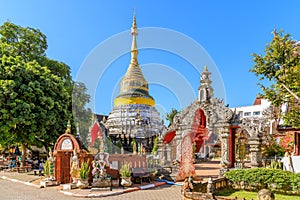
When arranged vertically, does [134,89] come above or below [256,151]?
above

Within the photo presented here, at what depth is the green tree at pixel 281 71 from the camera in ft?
42.2

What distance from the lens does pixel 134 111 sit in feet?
117

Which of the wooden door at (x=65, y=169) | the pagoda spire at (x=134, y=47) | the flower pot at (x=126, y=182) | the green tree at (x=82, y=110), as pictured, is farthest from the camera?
the pagoda spire at (x=134, y=47)

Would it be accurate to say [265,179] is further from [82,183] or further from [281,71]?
[82,183]

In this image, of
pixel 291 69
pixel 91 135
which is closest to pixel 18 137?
pixel 91 135

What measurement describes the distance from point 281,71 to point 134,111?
80.5 feet

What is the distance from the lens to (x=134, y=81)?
129 ft

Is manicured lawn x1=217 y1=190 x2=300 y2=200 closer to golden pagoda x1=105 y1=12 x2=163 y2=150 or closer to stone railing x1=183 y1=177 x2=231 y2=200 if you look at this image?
stone railing x1=183 y1=177 x2=231 y2=200

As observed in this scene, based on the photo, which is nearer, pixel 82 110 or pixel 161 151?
pixel 161 151

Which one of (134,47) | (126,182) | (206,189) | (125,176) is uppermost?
(134,47)

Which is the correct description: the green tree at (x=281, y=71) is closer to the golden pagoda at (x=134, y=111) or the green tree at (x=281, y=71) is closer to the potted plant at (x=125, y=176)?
the potted plant at (x=125, y=176)

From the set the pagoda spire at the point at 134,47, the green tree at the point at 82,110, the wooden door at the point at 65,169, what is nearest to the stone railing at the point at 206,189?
the wooden door at the point at 65,169

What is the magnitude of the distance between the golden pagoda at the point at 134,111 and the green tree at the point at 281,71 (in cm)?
1868

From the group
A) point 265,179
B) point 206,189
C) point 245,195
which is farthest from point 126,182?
point 265,179
